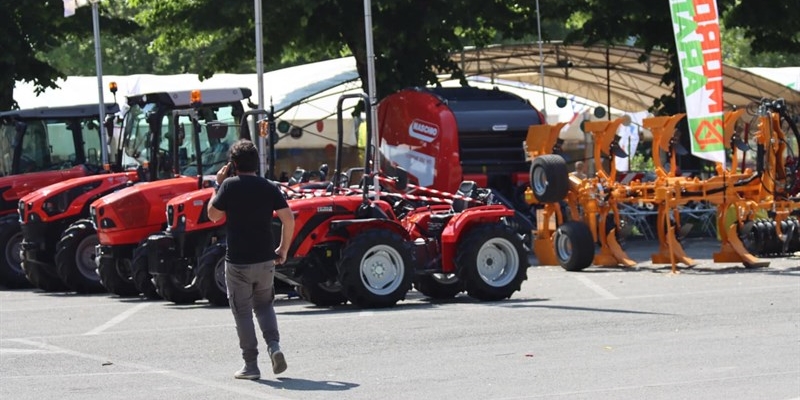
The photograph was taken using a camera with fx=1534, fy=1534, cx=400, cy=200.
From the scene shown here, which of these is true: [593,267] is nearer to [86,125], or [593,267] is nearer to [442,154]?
[442,154]

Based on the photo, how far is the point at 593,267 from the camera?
885 inches

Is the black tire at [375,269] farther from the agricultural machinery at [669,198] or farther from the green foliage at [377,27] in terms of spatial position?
the green foliage at [377,27]

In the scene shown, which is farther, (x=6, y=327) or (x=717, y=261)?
(x=717, y=261)

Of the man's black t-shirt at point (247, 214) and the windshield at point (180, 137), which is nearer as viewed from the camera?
the man's black t-shirt at point (247, 214)

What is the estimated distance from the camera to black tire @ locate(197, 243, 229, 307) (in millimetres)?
16359

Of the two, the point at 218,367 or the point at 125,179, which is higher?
the point at 125,179

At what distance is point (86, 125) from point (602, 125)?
26.4 ft

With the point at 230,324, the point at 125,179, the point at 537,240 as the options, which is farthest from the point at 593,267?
the point at 230,324

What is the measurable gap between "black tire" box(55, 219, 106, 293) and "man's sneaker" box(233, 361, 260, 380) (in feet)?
31.9

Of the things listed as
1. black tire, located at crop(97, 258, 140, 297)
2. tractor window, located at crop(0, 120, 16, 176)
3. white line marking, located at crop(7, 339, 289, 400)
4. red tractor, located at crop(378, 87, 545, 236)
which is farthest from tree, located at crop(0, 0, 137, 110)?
white line marking, located at crop(7, 339, 289, 400)

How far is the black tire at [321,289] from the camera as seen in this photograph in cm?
1628

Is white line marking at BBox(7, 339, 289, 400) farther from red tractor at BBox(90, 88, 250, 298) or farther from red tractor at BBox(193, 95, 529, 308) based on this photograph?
red tractor at BBox(90, 88, 250, 298)

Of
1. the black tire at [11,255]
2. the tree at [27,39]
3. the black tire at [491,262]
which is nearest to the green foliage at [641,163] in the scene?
the tree at [27,39]

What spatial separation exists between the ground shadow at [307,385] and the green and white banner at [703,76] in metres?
11.4
